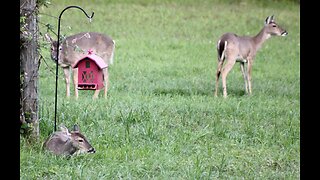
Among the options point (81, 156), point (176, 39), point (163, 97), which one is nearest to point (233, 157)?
point (81, 156)

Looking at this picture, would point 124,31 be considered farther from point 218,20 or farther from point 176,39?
point 218,20

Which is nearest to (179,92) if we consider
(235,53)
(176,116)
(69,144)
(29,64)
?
(235,53)

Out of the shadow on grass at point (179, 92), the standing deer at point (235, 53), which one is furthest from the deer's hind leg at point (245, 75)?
the shadow on grass at point (179, 92)

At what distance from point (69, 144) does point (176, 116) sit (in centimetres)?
260

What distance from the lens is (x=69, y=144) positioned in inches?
283

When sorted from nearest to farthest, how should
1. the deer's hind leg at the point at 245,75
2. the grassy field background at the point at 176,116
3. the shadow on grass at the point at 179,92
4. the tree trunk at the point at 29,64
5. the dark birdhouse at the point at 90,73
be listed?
the grassy field background at the point at 176,116
the tree trunk at the point at 29,64
the dark birdhouse at the point at 90,73
the shadow on grass at the point at 179,92
the deer's hind leg at the point at 245,75

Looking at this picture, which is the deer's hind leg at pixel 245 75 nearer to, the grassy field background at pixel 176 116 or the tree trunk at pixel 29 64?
the grassy field background at pixel 176 116

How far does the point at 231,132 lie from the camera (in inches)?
344

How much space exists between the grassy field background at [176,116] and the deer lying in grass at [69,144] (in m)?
0.09

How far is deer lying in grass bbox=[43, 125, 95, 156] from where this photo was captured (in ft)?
23.4

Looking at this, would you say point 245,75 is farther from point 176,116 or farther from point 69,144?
point 69,144

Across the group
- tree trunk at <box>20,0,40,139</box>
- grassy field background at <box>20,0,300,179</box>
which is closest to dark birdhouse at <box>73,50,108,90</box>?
grassy field background at <box>20,0,300,179</box>

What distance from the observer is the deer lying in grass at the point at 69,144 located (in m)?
7.14
